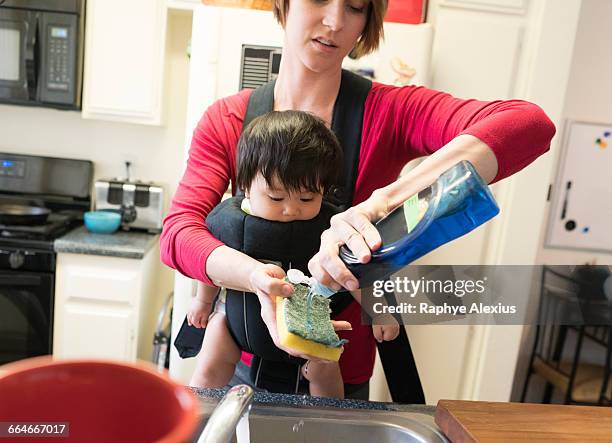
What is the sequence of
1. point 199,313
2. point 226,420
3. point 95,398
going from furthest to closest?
1. point 199,313
2. point 226,420
3. point 95,398

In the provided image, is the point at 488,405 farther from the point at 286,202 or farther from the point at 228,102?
the point at 228,102

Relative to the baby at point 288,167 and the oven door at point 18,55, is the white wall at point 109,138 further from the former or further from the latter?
the baby at point 288,167

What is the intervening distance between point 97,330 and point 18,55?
4.09ft

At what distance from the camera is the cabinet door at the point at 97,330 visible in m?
2.23

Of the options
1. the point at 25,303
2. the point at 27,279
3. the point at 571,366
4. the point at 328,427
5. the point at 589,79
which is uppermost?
the point at 589,79

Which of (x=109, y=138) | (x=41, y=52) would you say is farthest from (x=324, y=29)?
(x=109, y=138)

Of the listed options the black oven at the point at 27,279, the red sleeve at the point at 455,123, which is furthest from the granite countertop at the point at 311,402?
the black oven at the point at 27,279

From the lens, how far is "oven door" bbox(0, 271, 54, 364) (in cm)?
217

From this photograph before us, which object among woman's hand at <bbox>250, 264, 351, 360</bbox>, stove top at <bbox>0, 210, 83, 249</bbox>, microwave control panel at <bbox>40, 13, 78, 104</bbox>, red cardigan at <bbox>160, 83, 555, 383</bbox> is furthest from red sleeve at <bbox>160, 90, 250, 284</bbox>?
microwave control panel at <bbox>40, 13, 78, 104</bbox>

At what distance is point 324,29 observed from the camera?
84 centimetres

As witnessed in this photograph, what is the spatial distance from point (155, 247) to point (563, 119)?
7.10ft

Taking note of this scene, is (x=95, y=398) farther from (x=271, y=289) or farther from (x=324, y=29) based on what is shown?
(x=324, y=29)

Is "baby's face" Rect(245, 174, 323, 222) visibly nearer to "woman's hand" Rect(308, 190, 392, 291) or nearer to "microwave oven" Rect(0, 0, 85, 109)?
"woman's hand" Rect(308, 190, 392, 291)

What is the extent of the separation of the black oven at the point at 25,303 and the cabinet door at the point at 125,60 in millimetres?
706
